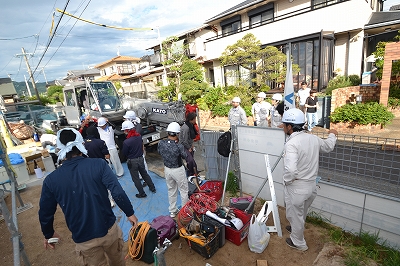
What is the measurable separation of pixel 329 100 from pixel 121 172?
8194 mm

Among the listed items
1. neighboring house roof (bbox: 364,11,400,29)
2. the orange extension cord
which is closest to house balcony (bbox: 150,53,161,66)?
neighboring house roof (bbox: 364,11,400,29)

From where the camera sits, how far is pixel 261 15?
1303 cm

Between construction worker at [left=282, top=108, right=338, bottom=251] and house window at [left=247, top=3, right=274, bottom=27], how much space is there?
11.4 metres

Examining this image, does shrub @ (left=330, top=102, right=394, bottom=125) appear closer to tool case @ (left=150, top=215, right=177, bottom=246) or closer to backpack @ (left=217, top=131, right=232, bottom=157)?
backpack @ (left=217, top=131, right=232, bottom=157)

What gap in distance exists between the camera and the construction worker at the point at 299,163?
2.64 meters

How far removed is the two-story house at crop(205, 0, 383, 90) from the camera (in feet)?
30.6

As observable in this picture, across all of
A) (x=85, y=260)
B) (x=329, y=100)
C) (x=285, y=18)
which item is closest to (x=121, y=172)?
(x=85, y=260)

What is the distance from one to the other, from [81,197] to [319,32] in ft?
37.5

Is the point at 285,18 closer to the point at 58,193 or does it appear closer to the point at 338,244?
the point at 338,244

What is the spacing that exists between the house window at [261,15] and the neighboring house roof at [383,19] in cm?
473

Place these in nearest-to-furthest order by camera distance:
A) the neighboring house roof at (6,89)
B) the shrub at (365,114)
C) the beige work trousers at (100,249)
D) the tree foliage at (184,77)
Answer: the beige work trousers at (100,249)
the shrub at (365,114)
the tree foliage at (184,77)
the neighboring house roof at (6,89)

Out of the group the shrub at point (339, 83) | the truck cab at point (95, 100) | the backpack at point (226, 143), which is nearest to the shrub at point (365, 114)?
the shrub at point (339, 83)

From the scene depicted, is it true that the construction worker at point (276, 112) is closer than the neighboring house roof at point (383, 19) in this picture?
Yes

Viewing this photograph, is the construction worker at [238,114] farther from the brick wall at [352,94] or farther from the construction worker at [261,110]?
the brick wall at [352,94]
